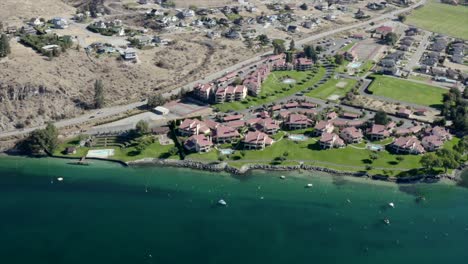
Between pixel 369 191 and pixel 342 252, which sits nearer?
pixel 342 252

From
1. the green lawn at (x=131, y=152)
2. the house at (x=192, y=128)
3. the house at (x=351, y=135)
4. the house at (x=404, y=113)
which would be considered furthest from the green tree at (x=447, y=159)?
the green lawn at (x=131, y=152)

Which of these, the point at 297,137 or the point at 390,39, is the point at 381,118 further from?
the point at 390,39

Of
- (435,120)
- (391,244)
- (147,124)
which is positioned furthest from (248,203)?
(435,120)

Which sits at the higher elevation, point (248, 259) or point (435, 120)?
point (435, 120)

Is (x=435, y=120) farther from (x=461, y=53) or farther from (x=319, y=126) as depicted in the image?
(x=461, y=53)

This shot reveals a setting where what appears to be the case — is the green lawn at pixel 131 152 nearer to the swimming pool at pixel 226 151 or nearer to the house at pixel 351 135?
the swimming pool at pixel 226 151

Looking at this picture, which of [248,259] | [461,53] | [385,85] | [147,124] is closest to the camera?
[248,259]
